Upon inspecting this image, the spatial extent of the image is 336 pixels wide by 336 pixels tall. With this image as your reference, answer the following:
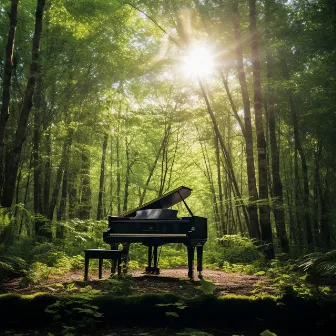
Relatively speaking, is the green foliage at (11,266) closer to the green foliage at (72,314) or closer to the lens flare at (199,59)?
the green foliage at (72,314)

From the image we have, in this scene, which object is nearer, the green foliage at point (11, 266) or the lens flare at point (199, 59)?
the green foliage at point (11, 266)

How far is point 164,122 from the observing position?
1698cm

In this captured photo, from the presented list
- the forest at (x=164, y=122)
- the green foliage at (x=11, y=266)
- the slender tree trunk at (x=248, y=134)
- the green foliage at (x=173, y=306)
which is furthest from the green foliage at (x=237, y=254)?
the green foliage at (x=11, y=266)

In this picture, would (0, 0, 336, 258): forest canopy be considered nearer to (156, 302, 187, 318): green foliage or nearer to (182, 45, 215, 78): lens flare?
(182, 45, 215, 78): lens flare

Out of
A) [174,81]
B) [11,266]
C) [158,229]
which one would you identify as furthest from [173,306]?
[174,81]

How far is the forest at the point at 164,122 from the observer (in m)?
4.63

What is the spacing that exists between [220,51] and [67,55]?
5883 millimetres

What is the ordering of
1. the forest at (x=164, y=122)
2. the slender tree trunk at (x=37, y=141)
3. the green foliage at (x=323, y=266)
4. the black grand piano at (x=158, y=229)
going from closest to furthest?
the forest at (x=164, y=122) < the green foliage at (x=323, y=266) < the black grand piano at (x=158, y=229) < the slender tree trunk at (x=37, y=141)

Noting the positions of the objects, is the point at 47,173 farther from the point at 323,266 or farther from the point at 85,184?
the point at 323,266

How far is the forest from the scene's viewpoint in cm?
463

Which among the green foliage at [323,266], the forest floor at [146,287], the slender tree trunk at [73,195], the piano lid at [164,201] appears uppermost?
the slender tree trunk at [73,195]

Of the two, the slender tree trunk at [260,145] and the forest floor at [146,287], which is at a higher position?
the slender tree trunk at [260,145]

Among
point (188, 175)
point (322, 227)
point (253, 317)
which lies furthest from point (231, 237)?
point (188, 175)

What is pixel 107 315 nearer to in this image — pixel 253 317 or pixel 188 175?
pixel 253 317
